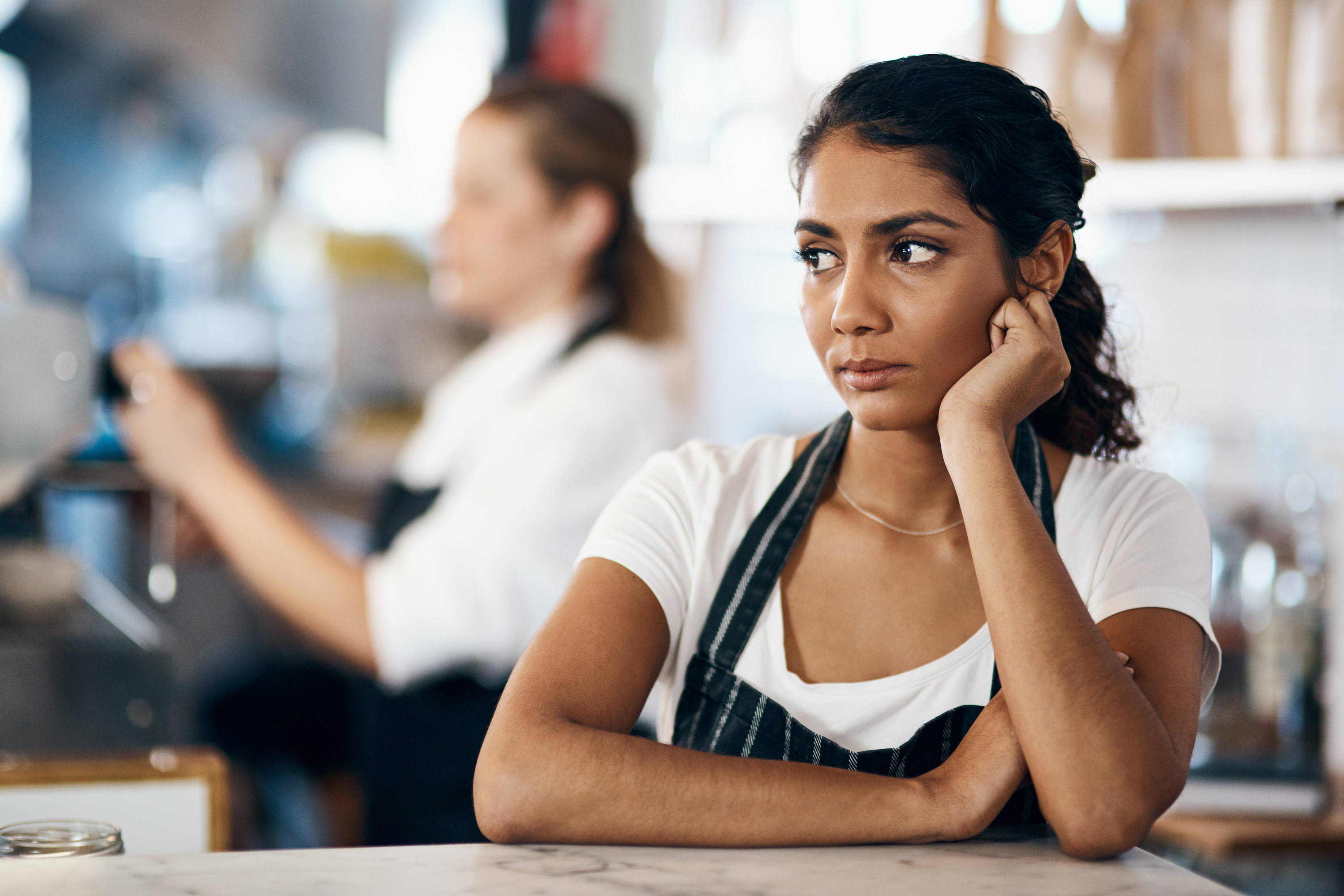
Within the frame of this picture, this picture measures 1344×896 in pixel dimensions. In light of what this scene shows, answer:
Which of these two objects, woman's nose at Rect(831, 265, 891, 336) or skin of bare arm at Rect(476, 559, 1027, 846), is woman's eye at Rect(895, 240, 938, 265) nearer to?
woman's nose at Rect(831, 265, 891, 336)

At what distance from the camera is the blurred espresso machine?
127cm

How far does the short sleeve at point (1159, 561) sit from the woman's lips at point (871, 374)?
0.73ft

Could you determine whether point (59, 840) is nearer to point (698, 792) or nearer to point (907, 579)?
point (698, 792)

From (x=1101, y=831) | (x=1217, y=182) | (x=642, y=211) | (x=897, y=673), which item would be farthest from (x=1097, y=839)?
(x=642, y=211)

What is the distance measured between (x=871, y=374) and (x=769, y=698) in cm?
27

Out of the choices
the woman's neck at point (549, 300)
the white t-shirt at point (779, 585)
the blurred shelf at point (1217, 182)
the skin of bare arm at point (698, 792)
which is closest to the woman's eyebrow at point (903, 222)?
the white t-shirt at point (779, 585)

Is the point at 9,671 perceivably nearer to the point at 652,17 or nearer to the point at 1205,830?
the point at 1205,830

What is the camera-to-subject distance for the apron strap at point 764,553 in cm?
106

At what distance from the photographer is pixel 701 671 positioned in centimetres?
107

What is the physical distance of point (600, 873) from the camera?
2.54 ft

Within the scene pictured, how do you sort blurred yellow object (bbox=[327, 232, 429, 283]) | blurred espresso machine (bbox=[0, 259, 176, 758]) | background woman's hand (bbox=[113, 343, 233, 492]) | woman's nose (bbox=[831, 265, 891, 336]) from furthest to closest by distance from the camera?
blurred yellow object (bbox=[327, 232, 429, 283]) < background woman's hand (bbox=[113, 343, 233, 492]) < blurred espresso machine (bbox=[0, 259, 176, 758]) < woman's nose (bbox=[831, 265, 891, 336])

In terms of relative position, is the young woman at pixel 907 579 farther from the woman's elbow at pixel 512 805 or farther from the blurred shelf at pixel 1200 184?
the blurred shelf at pixel 1200 184

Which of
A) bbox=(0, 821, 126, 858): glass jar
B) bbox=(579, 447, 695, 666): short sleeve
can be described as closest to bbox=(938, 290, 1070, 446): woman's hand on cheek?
bbox=(579, 447, 695, 666): short sleeve

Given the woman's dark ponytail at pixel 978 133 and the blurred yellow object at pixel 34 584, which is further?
the blurred yellow object at pixel 34 584
